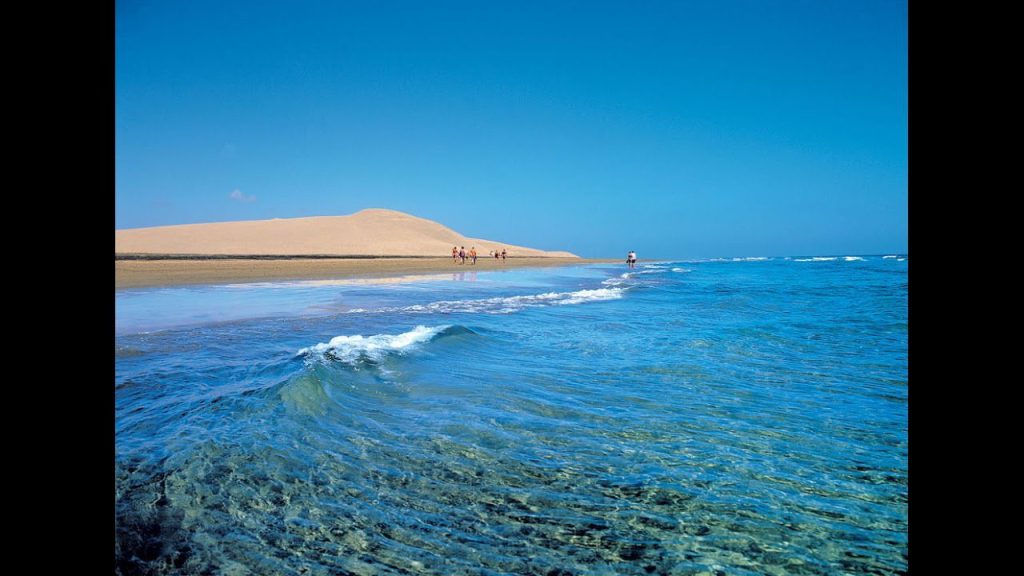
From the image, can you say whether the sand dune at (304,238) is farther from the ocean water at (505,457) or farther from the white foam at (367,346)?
the ocean water at (505,457)

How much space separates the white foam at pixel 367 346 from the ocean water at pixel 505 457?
9 cm

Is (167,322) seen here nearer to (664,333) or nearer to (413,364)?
(413,364)

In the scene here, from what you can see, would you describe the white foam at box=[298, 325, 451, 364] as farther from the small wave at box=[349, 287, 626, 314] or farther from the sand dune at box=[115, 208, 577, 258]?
the sand dune at box=[115, 208, 577, 258]

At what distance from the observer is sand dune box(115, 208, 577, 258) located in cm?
5947

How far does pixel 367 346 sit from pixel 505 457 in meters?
4.84

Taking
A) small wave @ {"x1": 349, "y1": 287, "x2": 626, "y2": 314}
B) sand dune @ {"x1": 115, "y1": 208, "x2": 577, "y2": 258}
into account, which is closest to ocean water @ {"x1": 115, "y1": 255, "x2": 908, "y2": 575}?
small wave @ {"x1": 349, "y1": 287, "x2": 626, "y2": 314}

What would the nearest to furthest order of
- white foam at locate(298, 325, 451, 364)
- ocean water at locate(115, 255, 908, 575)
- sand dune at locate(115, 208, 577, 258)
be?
1. ocean water at locate(115, 255, 908, 575)
2. white foam at locate(298, 325, 451, 364)
3. sand dune at locate(115, 208, 577, 258)

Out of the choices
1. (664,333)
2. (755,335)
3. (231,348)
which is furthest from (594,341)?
(231,348)

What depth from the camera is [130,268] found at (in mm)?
28141

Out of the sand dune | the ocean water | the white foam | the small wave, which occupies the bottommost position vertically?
the ocean water

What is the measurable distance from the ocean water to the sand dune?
5117cm

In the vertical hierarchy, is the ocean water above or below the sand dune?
below

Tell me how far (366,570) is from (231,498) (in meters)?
1.23
